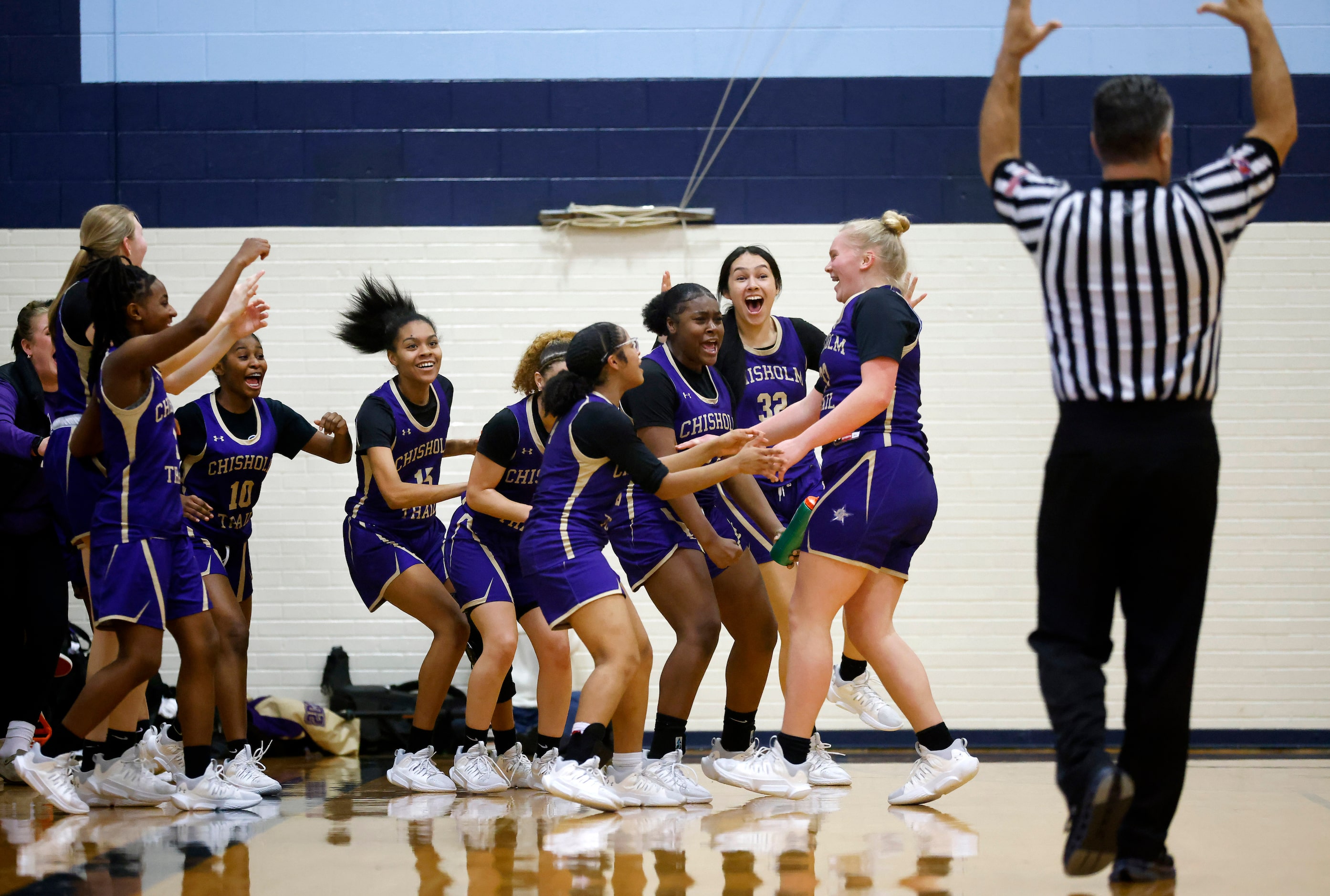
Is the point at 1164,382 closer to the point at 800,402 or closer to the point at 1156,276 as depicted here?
the point at 1156,276

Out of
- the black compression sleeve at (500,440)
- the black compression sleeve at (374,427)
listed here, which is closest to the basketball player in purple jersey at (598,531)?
the black compression sleeve at (500,440)

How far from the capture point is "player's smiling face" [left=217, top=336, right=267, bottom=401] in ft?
15.4

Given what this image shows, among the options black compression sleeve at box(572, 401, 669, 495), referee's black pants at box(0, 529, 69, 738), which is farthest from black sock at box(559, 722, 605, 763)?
referee's black pants at box(0, 529, 69, 738)

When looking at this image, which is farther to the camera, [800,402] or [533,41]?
[533,41]

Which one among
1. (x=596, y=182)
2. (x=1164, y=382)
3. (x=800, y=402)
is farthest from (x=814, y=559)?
(x=596, y=182)

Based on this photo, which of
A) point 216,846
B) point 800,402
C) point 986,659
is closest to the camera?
point 216,846

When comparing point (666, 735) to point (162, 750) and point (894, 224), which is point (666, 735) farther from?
point (162, 750)

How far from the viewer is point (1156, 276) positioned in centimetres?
244

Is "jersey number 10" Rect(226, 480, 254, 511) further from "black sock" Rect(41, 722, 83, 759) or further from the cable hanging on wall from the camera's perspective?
the cable hanging on wall

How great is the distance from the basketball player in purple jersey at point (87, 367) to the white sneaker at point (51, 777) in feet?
0.74

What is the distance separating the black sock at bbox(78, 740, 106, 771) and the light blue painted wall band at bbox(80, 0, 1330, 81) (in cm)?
385

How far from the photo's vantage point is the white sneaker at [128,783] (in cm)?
425

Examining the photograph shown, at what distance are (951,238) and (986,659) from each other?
2284 millimetres

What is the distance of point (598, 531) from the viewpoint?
395 cm
